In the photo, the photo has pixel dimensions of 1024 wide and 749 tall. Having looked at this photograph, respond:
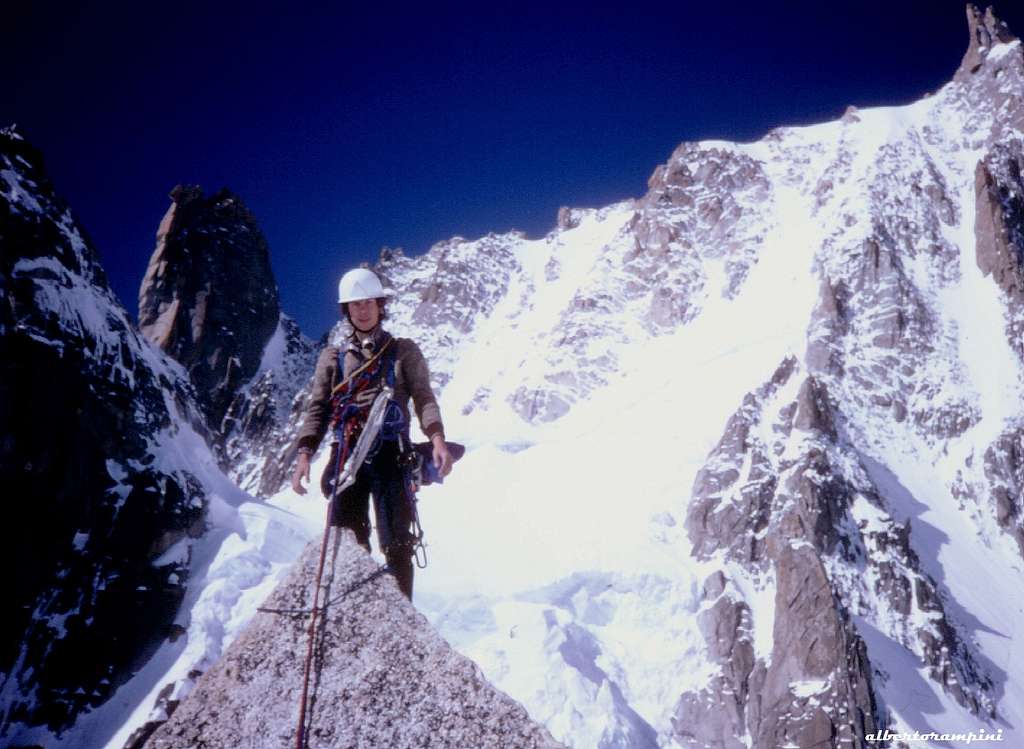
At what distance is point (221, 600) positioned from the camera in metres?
32.9

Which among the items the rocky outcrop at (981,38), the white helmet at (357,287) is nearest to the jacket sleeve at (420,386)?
the white helmet at (357,287)

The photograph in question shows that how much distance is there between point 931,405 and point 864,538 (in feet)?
103

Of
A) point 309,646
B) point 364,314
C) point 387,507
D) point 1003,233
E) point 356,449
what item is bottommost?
point 309,646

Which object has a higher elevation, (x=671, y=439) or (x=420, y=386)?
(x=671, y=439)

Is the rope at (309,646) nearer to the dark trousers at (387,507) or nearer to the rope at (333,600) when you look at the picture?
the rope at (333,600)

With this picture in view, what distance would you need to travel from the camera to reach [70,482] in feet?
97.5

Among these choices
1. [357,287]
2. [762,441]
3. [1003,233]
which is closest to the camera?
[357,287]

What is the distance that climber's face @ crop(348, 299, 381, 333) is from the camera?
5.06 meters

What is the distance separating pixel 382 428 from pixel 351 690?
2029mm

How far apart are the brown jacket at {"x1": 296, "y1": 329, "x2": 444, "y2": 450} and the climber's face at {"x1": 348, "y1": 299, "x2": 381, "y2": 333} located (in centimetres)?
13

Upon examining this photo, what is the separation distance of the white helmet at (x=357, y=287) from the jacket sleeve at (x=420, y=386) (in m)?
0.55

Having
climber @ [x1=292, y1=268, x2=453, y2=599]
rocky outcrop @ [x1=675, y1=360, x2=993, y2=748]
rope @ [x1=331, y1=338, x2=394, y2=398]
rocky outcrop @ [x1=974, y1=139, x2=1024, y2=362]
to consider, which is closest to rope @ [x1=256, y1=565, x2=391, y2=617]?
climber @ [x1=292, y1=268, x2=453, y2=599]

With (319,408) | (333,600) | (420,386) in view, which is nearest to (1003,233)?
(420,386)

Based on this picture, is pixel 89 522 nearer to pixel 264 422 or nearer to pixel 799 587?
pixel 799 587
